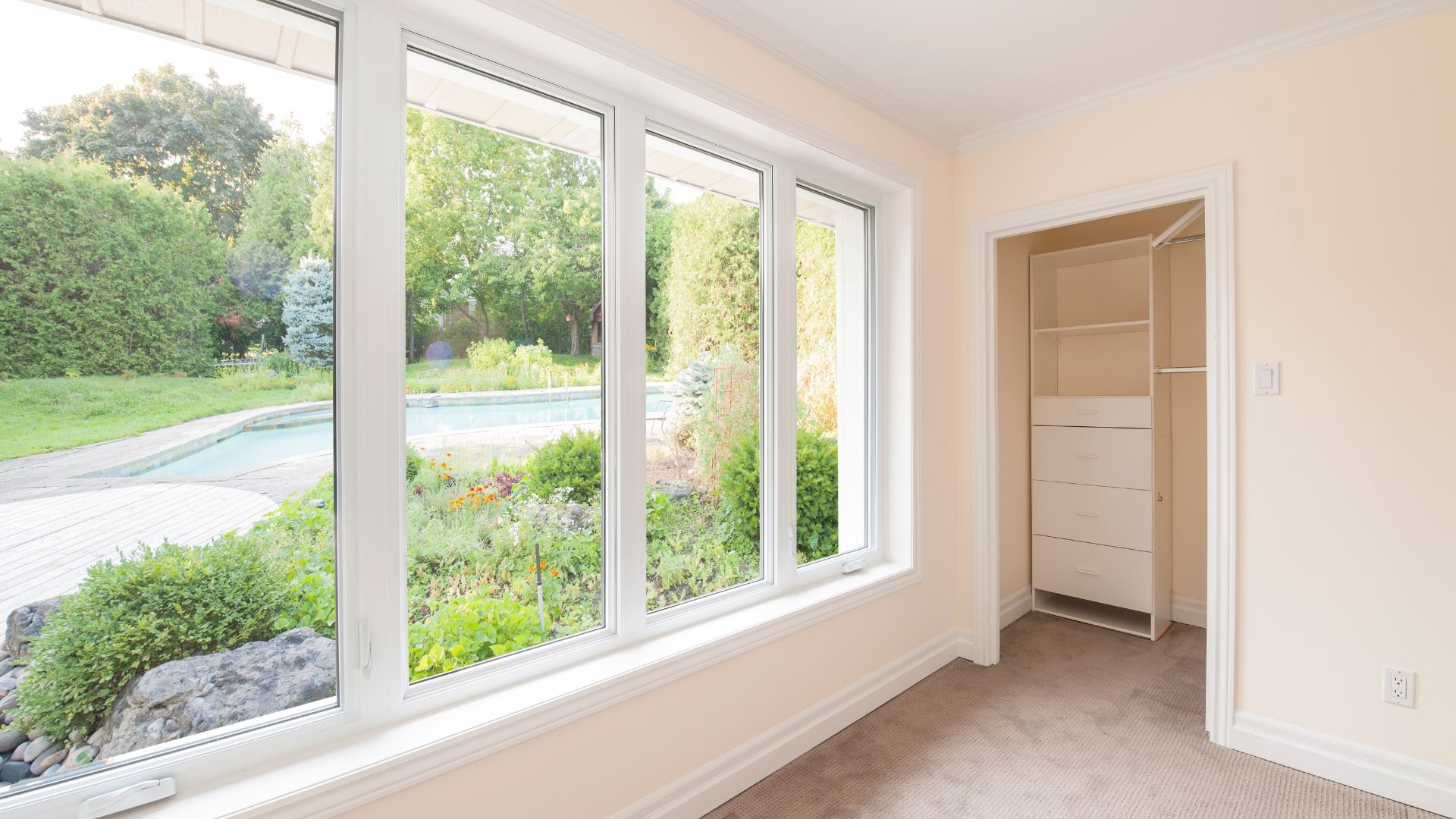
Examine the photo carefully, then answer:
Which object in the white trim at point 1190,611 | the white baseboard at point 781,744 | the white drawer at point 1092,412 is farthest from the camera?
the white trim at point 1190,611

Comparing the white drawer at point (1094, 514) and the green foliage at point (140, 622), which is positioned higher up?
the green foliage at point (140, 622)

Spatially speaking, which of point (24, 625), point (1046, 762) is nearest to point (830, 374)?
point (1046, 762)

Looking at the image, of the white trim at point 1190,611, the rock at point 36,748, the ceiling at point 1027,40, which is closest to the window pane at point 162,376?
the rock at point 36,748

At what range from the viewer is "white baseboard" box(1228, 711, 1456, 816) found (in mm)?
1932

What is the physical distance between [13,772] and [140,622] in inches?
10.7

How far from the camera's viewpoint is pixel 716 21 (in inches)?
77.9

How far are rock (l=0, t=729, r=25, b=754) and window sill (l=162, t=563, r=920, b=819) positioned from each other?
0.25 meters

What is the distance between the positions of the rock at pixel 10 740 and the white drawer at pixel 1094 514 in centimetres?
397

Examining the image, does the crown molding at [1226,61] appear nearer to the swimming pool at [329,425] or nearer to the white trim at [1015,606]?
the swimming pool at [329,425]

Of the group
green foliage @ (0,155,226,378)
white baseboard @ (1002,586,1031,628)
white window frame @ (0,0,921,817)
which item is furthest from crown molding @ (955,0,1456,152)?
green foliage @ (0,155,226,378)

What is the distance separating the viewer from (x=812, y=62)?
2271 millimetres

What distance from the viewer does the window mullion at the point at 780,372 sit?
94.9 inches

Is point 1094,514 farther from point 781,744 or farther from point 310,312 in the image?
point 310,312

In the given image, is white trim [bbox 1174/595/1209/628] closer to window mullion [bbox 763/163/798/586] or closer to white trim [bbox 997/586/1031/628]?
white trim [bbox 997/586/1031/628]
